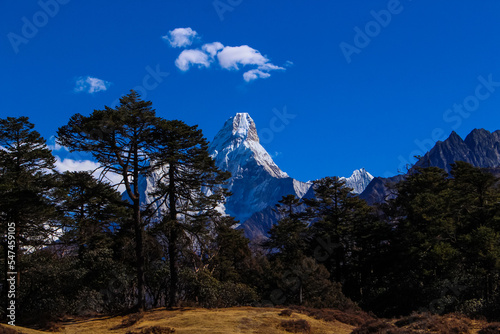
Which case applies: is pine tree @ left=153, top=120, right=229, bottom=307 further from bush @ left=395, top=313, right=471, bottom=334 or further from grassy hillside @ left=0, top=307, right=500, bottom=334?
bush @ left=395, top=313, right=471, bottom=334

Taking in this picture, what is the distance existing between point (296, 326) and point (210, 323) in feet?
13.2

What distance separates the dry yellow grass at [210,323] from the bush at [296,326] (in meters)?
0.28

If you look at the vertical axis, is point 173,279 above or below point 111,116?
below

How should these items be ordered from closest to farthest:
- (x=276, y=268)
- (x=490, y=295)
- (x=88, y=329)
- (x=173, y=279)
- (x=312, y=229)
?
(x=88, y=329) < (x=173, y=279) < (x=490, y=295) < (x=276, y=268) < (x=312, y=229)

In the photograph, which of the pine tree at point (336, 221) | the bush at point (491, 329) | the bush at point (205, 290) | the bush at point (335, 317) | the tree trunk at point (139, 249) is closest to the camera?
the bush at point (491, 329)

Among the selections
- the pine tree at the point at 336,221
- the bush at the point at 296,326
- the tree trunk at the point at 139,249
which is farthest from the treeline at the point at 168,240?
the bush at the point at 296,326

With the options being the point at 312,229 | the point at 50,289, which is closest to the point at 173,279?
the point at 50,289

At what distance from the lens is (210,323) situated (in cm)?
1928

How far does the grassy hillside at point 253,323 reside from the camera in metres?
17.2

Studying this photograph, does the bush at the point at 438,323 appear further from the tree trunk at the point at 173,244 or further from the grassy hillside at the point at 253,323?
the tree trunk at the point at 173,244

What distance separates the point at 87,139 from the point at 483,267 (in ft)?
97.6

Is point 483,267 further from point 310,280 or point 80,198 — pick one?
point 80,198

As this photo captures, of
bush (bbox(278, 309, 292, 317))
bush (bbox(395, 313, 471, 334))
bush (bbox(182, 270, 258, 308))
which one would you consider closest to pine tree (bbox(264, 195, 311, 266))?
bush (bbox(182, 270, 258, 308))

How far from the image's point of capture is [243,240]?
46.0m
